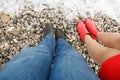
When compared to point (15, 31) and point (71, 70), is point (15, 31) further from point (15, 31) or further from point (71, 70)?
point (71, 70)

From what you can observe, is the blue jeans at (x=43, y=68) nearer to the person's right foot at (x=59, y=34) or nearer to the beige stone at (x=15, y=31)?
the person's right foot at (x=59, y=34)

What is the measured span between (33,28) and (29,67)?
0.93 m

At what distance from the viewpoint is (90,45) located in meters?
1.81

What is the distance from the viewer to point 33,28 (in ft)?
7.16

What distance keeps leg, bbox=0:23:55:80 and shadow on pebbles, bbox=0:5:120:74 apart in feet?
Answer: 1.78

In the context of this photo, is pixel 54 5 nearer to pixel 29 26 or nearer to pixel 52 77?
pixel 29 26

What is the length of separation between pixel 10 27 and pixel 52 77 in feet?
3.36

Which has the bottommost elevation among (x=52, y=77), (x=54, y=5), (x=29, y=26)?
(x=52, y=77)

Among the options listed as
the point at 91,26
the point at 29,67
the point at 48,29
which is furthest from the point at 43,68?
the point at 91,26

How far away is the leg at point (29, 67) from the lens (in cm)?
121

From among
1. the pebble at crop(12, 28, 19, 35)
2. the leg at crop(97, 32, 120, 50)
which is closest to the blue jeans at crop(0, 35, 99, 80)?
the leg at crop(97, 32, 120, 50)

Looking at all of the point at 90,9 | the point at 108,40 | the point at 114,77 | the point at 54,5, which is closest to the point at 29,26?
the point at 54,5

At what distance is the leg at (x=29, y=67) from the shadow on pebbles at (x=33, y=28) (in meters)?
0.54

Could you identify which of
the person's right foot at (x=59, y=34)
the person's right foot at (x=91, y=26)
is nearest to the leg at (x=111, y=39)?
the person's right foot at (x=91, y=26)
